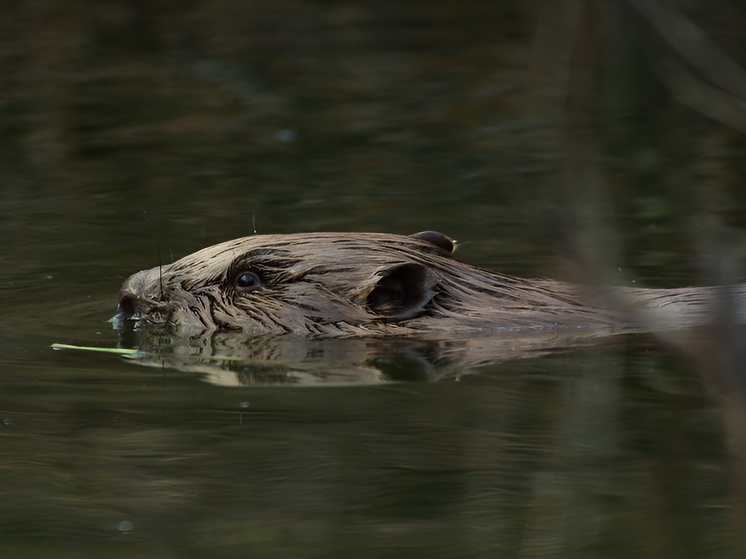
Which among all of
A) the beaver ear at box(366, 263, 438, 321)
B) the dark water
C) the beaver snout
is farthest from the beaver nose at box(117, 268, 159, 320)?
the beaver ear at box(366, 263, 438, 321)

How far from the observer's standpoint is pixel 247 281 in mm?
5379

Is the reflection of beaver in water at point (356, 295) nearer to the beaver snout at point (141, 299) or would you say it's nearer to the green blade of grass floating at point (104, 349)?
the beaver snout at point (141, 299)

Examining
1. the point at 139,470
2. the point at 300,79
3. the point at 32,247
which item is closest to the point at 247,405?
the point at 139,470

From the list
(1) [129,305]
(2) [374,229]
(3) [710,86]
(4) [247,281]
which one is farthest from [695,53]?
(2) [374,229]

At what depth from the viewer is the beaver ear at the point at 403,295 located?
17.1 feet

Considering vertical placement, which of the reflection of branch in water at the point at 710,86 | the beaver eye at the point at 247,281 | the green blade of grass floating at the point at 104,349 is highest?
the reflection of branch in water at the point at 710,86

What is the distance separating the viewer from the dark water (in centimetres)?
302

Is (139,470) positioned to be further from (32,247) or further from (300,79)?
(300,79)

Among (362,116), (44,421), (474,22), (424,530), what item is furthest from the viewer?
(474,22)

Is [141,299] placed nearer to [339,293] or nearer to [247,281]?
[247,281]

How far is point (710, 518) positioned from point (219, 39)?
13130 mm

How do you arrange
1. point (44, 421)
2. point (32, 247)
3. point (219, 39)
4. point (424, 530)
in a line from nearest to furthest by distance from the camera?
point (424, 530)
point (44, 421)
point (32, 247)
point (219, 39)

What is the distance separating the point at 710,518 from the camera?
10.2 ft

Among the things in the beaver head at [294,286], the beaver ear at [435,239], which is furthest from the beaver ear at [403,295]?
the beaver ear at [435,239]
